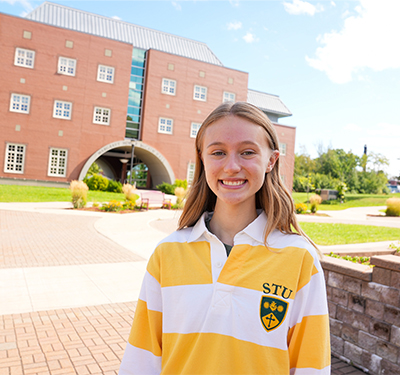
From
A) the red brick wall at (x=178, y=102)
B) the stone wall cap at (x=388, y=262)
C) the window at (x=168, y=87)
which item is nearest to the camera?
the stone wall cap at (x=388, y=262)

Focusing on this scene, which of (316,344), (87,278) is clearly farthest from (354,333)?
(87,278)

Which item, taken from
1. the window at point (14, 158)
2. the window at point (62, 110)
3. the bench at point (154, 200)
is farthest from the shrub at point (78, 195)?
the window at point (62, 110)

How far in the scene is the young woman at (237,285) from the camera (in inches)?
55.4

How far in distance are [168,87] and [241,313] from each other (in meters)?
32.6

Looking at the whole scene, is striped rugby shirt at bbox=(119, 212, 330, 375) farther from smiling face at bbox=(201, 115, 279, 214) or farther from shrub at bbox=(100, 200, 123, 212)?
shrub at bbox=(100, 200, 123, 212)

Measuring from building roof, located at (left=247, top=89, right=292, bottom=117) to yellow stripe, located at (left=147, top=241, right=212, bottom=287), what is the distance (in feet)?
136

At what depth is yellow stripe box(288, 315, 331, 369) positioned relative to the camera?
1.41 meters

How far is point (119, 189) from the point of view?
28.4 m

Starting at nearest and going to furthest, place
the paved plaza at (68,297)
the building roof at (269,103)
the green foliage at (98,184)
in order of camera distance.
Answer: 1. the paved plaza at (68,297)
2. the green foliage at (98,184)
3. the building roof at (269,103)

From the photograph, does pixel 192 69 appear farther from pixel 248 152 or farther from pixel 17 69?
pixel 248 152

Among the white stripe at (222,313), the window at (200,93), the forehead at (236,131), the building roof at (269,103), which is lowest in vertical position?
the white stripe at (222,313)

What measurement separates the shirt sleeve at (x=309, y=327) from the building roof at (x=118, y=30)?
33.6m

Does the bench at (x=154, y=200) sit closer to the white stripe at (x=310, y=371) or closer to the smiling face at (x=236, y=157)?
the smiling face at (x=236, y=157)

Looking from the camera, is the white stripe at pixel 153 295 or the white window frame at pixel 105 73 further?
the white window frame at pixel 105 73
